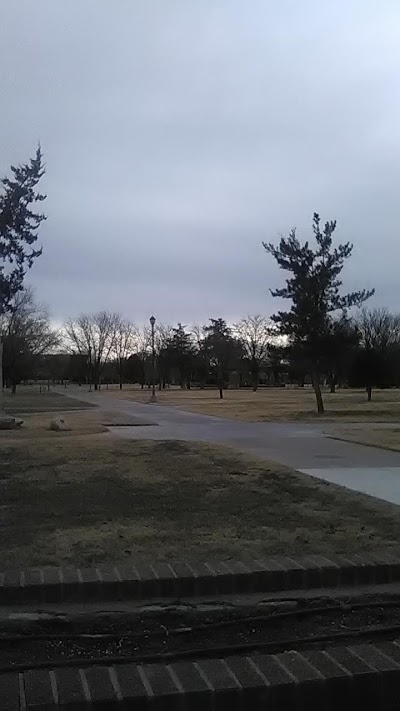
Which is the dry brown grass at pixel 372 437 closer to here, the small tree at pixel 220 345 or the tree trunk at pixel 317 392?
the tree trunk at pixel 317 392

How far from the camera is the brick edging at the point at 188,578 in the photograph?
4160 mm

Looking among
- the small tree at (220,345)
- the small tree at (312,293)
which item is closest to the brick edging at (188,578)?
the small tree at (312,293)

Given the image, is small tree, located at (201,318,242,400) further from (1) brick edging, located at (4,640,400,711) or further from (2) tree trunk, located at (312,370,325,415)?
(1) brick edging, located at (4,640,400,711)

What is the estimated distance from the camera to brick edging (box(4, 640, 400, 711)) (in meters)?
2.67

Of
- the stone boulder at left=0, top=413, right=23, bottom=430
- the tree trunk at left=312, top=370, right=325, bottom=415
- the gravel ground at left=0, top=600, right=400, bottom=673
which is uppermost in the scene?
the tree trunk at left=312, top=370, right=325, bottom=415

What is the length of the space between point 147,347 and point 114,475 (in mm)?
92301

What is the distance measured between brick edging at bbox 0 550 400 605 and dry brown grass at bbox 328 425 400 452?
31.3 feet

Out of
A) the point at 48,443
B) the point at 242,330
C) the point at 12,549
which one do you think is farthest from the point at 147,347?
the point at 12,549

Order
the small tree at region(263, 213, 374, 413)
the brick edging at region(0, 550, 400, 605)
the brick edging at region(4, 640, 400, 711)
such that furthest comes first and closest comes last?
the small tree at region(263, 213, 374, 413), the brick edging at region(0, 550, 400, 605), the brick edging at region(4, 640, 400, 711)

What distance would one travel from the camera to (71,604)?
4129 mm

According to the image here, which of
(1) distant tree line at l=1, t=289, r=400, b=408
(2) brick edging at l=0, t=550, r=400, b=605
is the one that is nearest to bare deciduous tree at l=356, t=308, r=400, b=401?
(1) distant tree line at l=1, t=289, r=400, b=408

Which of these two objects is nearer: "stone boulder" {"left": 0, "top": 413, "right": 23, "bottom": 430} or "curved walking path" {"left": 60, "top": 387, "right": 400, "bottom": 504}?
"curved walking path" {"left": 60, "top": 387, "right": 400, "bottom": 504}

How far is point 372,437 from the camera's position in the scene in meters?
17.0

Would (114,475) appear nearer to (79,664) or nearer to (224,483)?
(224,483)
